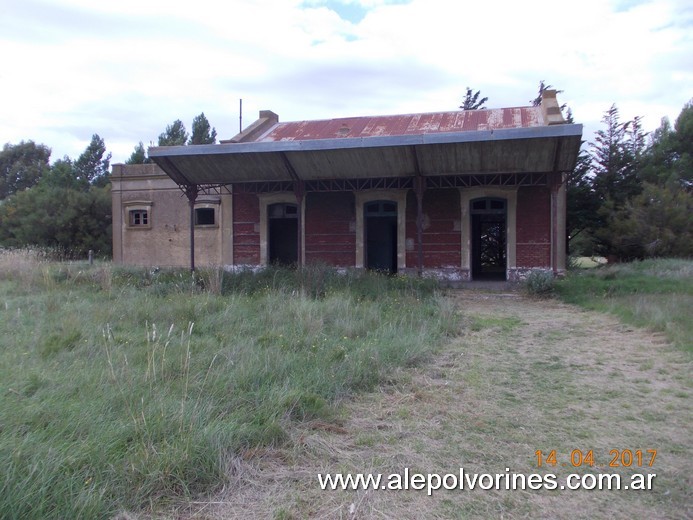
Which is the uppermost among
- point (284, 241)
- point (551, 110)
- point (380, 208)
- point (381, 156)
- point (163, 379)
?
point (551, 110)

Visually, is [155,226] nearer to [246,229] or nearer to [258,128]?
[246,229]

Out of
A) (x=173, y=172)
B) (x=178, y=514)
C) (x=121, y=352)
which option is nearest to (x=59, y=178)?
(x=173, y=172)

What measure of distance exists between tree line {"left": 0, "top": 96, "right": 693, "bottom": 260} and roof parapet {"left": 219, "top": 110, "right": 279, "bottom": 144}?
10.5 meters

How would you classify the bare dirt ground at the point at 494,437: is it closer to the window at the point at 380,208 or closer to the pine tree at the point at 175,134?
the window at the point at 380,208

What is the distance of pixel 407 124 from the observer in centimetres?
1997

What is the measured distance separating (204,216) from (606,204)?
18.0 meters

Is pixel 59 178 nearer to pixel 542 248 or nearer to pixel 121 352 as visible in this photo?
pixel 542 248

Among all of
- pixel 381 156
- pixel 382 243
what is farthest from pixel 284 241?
pixel 381 156

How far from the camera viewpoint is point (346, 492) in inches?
136

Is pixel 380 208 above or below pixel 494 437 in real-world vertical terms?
above

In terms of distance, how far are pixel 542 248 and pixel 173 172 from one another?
12.1m

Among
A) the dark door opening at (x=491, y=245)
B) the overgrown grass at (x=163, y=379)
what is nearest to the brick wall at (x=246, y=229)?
the dark door opening at (x=491, y=245)
